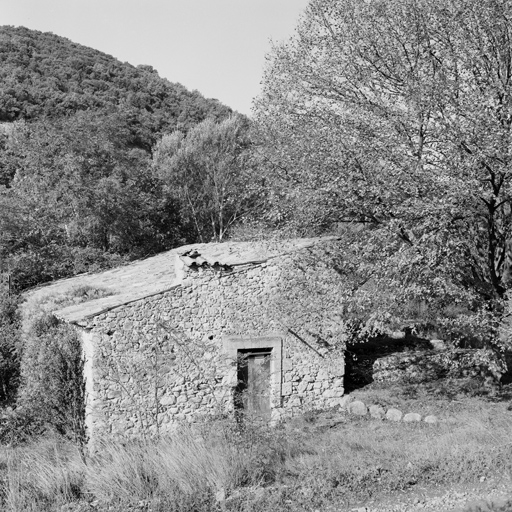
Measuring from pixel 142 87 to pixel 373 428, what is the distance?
1961 inches

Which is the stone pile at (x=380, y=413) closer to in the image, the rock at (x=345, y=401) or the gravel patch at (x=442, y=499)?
the rock at (x=345, y=401)

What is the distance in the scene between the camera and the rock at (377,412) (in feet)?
41.8

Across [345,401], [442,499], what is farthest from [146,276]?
[442,499]

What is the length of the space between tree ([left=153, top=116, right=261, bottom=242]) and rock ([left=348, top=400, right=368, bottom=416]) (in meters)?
20.0

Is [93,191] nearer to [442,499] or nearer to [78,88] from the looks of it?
[442,499]

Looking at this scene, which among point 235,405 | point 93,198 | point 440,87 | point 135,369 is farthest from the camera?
point 93,198

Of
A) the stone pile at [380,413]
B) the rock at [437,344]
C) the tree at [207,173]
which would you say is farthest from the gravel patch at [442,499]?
the tree at [207,173]

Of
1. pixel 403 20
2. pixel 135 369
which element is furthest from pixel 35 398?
pixel 403 20

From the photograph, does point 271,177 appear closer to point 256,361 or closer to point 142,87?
point 256,361

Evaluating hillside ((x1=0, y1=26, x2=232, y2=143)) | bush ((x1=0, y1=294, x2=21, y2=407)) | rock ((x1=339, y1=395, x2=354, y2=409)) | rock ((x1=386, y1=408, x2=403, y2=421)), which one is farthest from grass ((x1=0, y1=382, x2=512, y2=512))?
hillside ((x1=0, y1=26, x2=232, y2=143))

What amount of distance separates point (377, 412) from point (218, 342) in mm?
3991

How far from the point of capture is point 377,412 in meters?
12.9

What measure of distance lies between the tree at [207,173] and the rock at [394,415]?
68.5 ft

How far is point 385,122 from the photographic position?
12.1 meters
